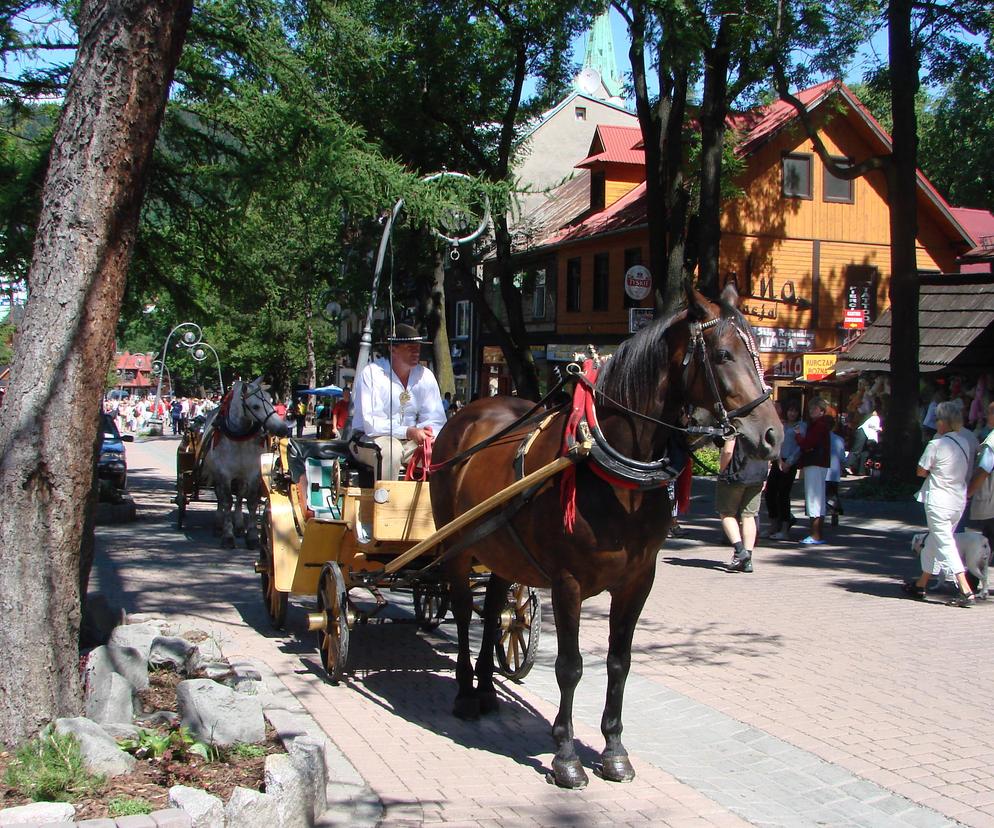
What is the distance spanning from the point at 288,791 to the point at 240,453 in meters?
9.84

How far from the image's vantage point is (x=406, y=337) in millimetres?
7461

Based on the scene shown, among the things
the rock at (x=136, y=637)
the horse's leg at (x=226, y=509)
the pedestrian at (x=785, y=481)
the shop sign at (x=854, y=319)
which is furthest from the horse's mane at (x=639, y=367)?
the shop sign at (x=854, y=319)

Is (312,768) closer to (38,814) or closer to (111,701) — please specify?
(38,814)

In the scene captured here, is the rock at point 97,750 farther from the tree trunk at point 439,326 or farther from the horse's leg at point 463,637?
the tree trunk at point 439,326

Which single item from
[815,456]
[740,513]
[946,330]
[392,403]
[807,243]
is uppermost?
[807,243]

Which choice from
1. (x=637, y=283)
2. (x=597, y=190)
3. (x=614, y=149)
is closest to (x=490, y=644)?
(x=637, y=283)

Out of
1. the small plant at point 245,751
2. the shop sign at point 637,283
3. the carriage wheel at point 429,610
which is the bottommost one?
the carriage wheel at point 429,610

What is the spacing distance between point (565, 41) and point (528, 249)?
10.7 m

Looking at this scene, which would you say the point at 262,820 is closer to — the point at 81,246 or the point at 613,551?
the point at 613,551

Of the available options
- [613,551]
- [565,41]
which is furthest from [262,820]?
[565,41]

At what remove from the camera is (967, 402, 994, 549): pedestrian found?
10406 mm

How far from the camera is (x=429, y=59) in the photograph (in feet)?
89.7

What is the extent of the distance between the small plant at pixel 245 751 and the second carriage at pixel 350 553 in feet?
5.36

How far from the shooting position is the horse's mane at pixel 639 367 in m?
5.27
